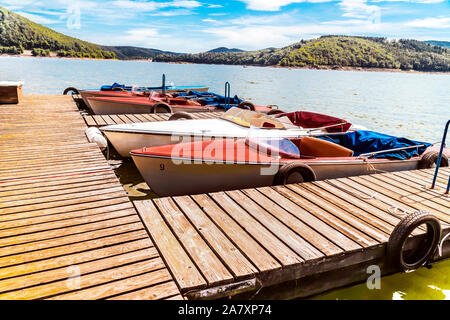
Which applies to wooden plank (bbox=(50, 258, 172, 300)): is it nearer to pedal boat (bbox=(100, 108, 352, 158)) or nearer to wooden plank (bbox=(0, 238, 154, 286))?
wooden plank (bbox=(0, 238, 154, 286))

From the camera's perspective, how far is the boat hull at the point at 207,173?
589 centimetres

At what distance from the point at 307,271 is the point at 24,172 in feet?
15.5

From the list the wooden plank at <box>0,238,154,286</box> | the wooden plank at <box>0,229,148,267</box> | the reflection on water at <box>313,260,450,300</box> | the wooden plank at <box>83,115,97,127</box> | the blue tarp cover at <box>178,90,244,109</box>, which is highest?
the blue tarp cover at <box>178,90,244,109</box>

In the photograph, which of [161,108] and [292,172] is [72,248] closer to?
[292,172]

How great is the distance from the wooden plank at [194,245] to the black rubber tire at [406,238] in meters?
2.12

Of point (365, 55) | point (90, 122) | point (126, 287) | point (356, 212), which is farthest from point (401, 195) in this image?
point (365, 55)

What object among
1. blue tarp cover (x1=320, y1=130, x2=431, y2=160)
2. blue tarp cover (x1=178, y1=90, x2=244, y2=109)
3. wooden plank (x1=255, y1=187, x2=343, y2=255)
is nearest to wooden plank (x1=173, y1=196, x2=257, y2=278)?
wooden plank (x1=255, y1=187, x2=343, y2=255)

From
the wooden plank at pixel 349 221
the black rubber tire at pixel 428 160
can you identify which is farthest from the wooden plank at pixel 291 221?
the black rubber tire at pixel 428 160

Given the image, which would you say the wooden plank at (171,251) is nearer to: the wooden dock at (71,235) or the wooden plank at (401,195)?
the wooden dock at (71,235)

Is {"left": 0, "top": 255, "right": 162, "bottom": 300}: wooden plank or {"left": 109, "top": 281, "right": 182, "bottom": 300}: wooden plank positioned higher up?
{"left": 0, "top": 255, "right": 162, "bottom": 300}: wooden plank

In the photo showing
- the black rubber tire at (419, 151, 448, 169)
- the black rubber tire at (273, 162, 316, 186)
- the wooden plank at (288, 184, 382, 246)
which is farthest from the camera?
the black rubber tire at (419, 151, 448, 169)

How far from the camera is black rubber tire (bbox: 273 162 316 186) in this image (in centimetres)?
557
